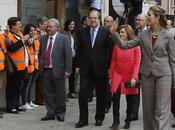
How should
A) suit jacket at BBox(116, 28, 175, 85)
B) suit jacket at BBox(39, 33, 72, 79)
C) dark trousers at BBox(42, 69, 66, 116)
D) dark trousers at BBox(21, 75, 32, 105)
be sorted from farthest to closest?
1. dark trousers at BBox(21, 75, 32, 105)
2. dark trousers at BBox(42, 69, 66, 116)
3. suit jacket at BBox(39, 33, 72, 79)
4. suit jacket at BBox(116, 28, 175, 85)

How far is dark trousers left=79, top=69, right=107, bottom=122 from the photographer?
9125 millimetres

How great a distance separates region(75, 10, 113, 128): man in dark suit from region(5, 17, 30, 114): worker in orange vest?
1.48m

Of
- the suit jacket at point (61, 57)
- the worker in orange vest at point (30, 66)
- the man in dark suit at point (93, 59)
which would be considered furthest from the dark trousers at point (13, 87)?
the man in dark suit at point (93, 59)

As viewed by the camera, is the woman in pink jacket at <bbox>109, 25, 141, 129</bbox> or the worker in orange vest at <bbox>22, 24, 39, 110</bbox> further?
the worker in orange vest at <bbox>22, 24, 39, 110</bbox>

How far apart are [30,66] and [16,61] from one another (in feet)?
2.04

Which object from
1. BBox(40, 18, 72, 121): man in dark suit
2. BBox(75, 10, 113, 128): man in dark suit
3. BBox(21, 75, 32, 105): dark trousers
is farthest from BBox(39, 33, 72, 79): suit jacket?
BBox(21, 75, 32, 105): dark trousers

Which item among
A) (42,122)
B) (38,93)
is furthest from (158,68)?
(38,93)

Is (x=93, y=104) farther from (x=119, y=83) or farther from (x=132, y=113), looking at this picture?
(x=119, y=83)

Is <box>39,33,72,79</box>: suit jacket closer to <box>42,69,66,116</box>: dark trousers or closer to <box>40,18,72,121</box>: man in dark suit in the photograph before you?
<box>40,18,72,121</box>: man in dark suit

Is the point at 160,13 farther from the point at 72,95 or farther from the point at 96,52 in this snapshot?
the point at 72,95

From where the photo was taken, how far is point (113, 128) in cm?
881

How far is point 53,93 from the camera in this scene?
971 cm

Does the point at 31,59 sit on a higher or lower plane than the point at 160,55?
lower

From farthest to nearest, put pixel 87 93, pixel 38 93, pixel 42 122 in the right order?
pixel 38 93
pixel 42 122
pixel 87 93
